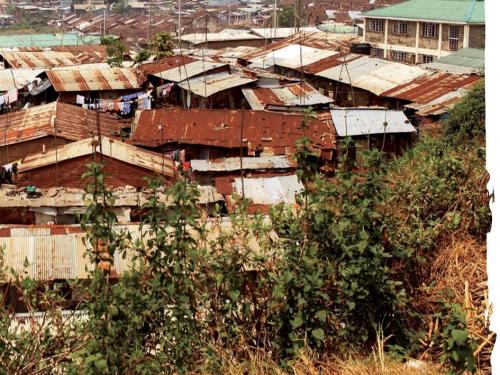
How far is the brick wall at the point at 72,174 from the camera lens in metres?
11.5

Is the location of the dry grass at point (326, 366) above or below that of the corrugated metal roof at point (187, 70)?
below

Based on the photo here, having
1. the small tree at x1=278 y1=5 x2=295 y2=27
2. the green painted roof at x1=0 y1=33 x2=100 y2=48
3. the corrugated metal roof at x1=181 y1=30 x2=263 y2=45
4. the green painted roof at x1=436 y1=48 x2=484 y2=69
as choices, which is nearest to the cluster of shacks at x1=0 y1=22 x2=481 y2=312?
the green painted roof at x1=436 y1=48 x2=484 y2=69

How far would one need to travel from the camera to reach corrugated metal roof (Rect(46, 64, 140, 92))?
738 inches

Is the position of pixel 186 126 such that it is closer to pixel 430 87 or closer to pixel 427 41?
pixel 430 87

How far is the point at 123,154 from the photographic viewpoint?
11.9m

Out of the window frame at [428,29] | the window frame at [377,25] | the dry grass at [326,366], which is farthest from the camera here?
the window frame at [377,25]

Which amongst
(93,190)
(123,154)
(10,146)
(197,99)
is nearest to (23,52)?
(197,99)

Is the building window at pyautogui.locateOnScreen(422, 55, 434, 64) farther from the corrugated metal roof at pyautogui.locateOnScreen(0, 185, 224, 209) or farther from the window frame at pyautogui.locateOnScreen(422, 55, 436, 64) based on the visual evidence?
the corrugated metal roof at pyautogui.locateOnScreen(0, 185, 224, 209)

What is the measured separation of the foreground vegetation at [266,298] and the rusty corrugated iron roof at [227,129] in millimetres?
9010

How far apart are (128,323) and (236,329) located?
52cm

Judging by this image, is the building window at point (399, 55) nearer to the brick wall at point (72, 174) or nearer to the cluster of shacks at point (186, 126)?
the cluster of shacks at point (186, 126)

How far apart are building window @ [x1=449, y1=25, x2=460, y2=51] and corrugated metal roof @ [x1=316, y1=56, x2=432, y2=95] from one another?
6.27 meters

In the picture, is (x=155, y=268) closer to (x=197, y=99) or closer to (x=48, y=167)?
(x=48, y=167)

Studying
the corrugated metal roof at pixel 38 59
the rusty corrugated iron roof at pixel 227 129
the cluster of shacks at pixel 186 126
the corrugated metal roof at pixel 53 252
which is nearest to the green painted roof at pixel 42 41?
the corrugated metal roof at pixel 38 59
